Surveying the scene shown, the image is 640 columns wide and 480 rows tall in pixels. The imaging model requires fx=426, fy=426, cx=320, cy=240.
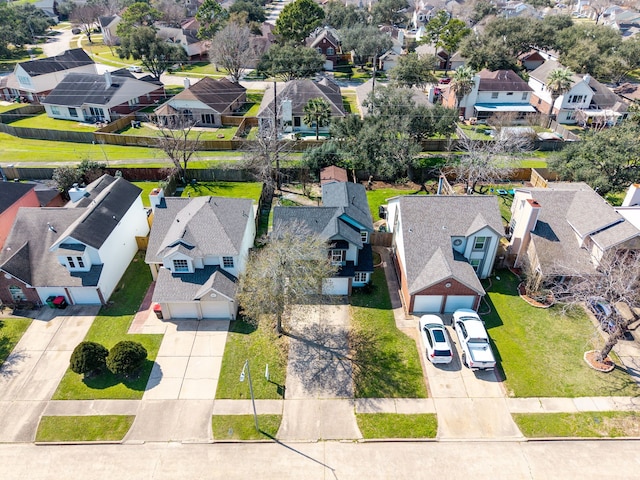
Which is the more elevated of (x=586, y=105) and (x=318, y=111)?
(x=318, y=111)

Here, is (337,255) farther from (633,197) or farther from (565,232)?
(633,197)

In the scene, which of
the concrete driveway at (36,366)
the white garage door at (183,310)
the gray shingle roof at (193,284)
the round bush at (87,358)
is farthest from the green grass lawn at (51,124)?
the round bush at (87,358)

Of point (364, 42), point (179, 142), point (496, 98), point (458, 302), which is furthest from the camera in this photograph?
point (364, 42)

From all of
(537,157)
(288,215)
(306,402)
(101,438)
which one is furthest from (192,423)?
(537,157)

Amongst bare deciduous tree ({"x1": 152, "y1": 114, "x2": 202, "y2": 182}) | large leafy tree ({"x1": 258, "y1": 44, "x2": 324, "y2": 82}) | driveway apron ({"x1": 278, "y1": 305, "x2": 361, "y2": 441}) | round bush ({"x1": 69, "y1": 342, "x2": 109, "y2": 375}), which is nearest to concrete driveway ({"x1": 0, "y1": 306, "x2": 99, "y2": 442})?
round bush ({"x1": 69, "y1": 342, "x2": 109, "y2": 375})

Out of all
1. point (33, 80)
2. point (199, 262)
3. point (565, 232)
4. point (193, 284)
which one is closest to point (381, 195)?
point (565, 232)

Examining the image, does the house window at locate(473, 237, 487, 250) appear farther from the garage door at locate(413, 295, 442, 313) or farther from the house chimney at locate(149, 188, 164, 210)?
the house chimney at locate(149, 188, 164, 210)

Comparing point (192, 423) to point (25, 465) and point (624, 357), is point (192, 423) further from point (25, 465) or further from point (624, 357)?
point (624, 357)
